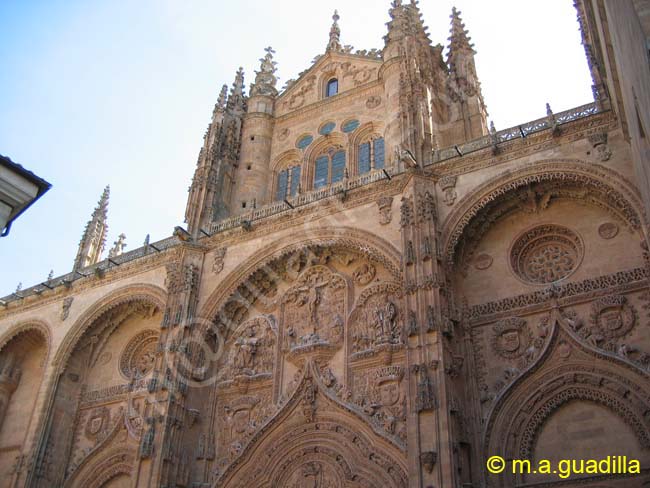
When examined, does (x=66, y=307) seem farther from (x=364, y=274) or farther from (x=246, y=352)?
(x=364, y=274)

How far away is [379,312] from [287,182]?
8.16m

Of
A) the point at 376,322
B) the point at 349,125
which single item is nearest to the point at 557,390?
the point at 376,322

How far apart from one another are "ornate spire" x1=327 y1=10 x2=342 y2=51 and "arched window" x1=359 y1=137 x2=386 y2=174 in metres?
5.98

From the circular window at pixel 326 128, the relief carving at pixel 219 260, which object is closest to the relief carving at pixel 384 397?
the relief carving at pixel 219 260

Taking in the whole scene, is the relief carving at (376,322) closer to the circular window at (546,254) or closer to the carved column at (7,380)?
the circular window at (546,254)

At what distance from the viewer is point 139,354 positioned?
2109 centimetres

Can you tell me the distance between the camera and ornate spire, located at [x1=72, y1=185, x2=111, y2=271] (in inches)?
1010

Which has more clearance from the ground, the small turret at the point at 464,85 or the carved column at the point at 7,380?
the small turret at the point at 464,85

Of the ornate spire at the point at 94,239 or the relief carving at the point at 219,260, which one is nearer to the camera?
the relief carving at the point at 219,260

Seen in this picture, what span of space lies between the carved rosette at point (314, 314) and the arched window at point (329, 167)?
15.5 ft

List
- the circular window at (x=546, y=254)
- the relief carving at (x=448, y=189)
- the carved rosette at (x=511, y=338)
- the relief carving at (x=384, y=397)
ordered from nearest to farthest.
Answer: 1. the carved rosette at (x=511, y=338)
2. the relief carving at (x=384, y=397)
3. the circular window at (x=546, y=254)
4. the relief carving at (x=448, y=189)

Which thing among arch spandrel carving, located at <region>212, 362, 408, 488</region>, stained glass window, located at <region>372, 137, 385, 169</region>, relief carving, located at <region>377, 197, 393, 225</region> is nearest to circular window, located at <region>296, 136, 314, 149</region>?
stained glass window, located at <region>372, 137, 385, 169</region>

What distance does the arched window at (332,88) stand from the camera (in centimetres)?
2425

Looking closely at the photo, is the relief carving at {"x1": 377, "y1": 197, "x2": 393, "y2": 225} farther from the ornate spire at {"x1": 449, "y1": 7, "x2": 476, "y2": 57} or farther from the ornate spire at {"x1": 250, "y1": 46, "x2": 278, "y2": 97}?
the ornate spire at {"x1": 250, "y1": 46, "x2": 278, "y2": 97}
